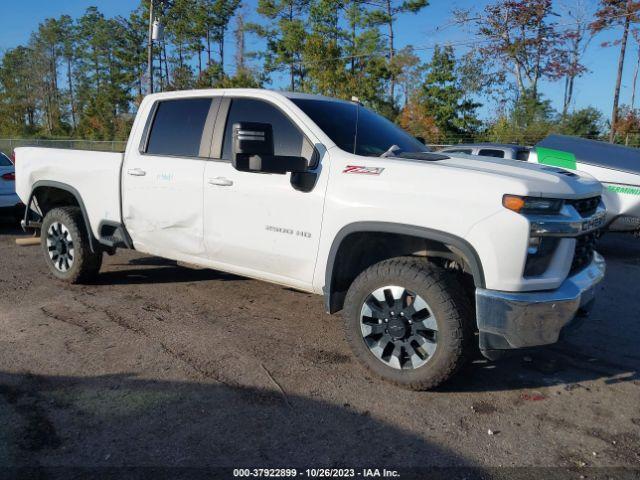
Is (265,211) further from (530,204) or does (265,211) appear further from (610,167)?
(610,167)

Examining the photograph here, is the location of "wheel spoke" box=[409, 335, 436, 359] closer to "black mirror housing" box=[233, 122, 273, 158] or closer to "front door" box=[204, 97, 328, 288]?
"front door" box=[204, 97, 328, 288]

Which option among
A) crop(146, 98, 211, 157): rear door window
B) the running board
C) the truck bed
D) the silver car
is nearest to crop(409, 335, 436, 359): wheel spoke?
crop(146, 98, 211, 157): rear door window

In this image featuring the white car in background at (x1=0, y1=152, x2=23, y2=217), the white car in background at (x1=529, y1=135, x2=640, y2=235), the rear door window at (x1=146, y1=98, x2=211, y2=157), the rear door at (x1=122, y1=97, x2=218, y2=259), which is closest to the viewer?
the rear door at (x1=122, y1=97, x2=218, y2=259)

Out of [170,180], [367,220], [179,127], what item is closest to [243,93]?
[179,127]

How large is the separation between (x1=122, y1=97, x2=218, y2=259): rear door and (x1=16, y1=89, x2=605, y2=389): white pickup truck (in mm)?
14

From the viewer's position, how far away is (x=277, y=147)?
418 cm

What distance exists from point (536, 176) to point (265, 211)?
1.90 m

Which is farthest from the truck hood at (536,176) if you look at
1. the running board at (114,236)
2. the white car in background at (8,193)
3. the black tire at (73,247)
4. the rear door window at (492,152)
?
the white car in background at (8,193)

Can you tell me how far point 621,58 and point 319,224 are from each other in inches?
976

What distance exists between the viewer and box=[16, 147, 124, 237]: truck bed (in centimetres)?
527

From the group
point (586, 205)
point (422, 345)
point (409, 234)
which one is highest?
point (586, 205)

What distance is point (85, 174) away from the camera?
5.50 metres

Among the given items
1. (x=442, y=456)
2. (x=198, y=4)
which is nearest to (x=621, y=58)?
(x=442, y=456)

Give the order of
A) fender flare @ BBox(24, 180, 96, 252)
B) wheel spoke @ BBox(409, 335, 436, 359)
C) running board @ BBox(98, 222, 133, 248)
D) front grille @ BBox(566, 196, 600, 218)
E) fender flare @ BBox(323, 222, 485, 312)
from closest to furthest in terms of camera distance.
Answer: fender flare @ BBox(323, 222, 485, 312), front grille @ BBox(566, 196, 600, 218), wheel spoke @ BBox(409, 335, 436, 359), running board @ BBox(98, 222, 133, 248), fender flare @ BBox(24, 180, 96, 252)
